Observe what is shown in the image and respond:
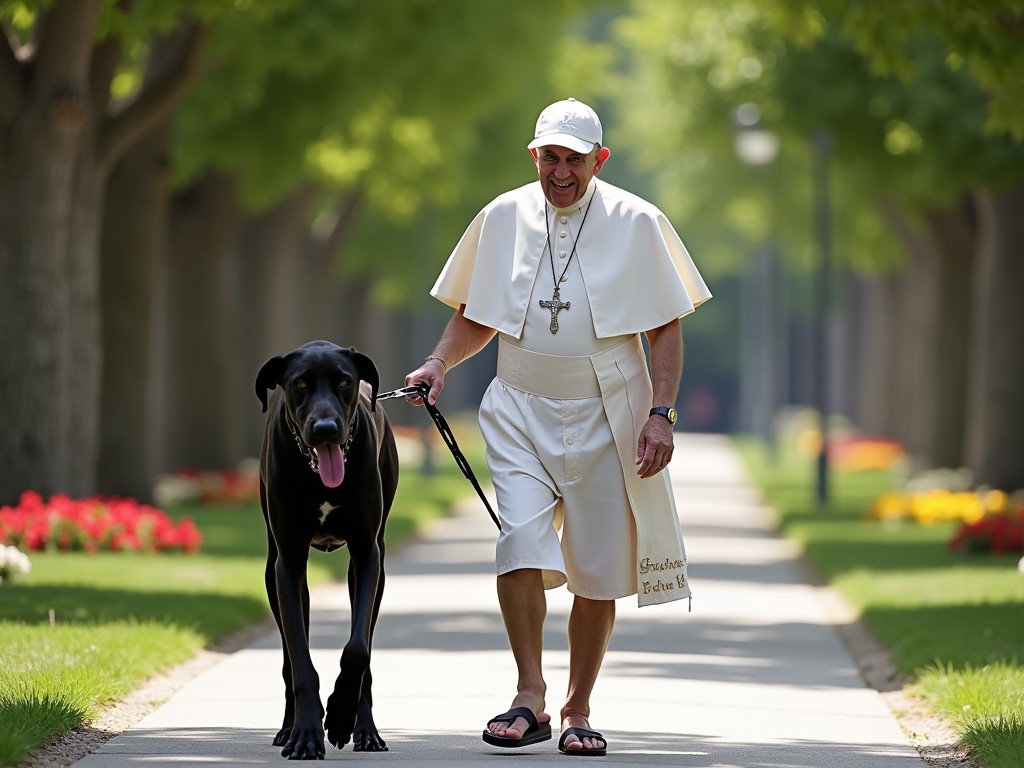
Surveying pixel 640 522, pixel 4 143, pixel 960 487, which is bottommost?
pixel 960 487

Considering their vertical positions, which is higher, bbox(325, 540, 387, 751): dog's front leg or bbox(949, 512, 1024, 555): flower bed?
bbox(325, 540, 387, 751): dog's front leg

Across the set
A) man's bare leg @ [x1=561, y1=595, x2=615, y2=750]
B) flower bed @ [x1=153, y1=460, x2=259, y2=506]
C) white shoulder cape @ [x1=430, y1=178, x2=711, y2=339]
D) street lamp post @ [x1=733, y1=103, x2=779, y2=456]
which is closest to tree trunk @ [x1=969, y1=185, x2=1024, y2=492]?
street lamp post @ [x1=733, y1=103, x2=779, y2=456]

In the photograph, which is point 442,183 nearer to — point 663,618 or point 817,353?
point 817,353

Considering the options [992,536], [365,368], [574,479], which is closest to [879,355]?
[992,536]

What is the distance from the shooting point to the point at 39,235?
16.7 m

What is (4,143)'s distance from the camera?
54.9ft

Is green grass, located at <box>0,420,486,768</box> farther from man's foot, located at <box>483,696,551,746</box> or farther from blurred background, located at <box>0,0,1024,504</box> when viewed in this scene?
blurred background, located at <box>0,0,1024,504</box>

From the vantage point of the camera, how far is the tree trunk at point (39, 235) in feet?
54.6

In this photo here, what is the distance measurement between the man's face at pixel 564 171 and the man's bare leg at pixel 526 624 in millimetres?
1295

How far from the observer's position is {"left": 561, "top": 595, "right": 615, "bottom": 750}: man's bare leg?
7887 millimetres

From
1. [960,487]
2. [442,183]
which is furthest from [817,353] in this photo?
[442,183]

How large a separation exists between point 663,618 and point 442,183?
19.0 meters

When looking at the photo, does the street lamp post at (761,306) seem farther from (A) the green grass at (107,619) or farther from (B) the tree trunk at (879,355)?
(A) the green grass at (107,619)

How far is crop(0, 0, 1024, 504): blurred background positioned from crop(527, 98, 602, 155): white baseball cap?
6.27 metres
